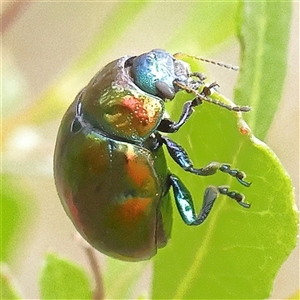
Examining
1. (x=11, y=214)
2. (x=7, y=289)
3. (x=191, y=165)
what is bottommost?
(x=11, y=214)

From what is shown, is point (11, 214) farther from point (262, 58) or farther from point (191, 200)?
point (262, 58)

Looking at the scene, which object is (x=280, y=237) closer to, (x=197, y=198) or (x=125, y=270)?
(x=197, y=198)

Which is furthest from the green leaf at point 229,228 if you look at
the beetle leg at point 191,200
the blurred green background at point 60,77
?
the blurred green background at point 60,77

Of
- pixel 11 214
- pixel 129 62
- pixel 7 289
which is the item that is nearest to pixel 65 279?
pixel 7 289

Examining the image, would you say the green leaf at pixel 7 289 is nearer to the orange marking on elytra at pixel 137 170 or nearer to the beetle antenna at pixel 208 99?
the orange marking on elytra at pixel 137 170

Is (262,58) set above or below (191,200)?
above

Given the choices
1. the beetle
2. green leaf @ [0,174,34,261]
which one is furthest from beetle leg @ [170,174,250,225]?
green leaf @ [0,174,34,261]

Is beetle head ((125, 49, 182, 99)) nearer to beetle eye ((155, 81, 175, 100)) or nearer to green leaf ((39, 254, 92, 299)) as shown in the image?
beetle eye ((155, 81, 175, 100))
